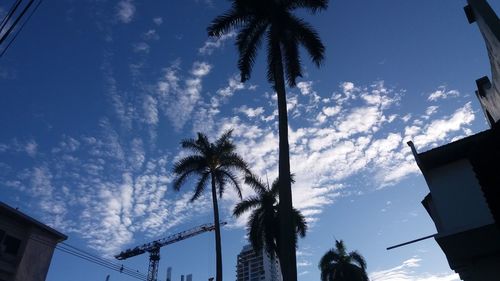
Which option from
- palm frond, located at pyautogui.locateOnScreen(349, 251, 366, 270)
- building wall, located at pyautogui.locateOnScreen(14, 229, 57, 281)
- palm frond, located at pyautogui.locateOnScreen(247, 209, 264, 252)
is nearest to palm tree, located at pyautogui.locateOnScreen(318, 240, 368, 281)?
palm frond, located at pyautogui.locateOnScreen(349, 251, 366, 270)

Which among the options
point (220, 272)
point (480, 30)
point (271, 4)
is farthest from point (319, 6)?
point (220, 272)

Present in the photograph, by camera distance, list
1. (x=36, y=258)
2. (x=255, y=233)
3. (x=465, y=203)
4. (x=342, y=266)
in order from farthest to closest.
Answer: (x=342, y=266) → (x=255, y=233) → (x=36, y=258) → (x=465, y=203)

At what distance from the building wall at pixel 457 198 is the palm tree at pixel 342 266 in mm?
27939

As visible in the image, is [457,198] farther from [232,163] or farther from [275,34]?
[232,163]

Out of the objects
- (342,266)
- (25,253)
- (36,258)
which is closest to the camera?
(25,253)

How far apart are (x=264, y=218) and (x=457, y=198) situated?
775 inches

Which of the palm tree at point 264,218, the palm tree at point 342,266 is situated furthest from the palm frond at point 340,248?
the palm tree at point 264,218

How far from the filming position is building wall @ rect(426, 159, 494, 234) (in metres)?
13.3

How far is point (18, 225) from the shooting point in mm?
26922

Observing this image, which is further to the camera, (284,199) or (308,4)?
(308,4)

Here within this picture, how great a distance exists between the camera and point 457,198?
1412 centimetres

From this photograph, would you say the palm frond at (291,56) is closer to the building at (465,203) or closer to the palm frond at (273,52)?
the palm frond at (273,52)

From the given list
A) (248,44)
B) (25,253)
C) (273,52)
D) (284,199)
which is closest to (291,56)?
(273,52)

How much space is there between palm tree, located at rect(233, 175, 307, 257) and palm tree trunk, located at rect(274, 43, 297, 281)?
48.9 feet
